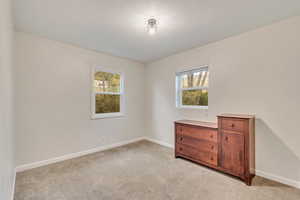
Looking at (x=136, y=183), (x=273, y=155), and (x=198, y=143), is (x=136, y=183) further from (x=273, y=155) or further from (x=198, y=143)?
(x=273, y=155)

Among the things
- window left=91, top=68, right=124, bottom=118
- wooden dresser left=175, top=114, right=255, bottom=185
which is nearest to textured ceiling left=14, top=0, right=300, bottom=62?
window left=91, top=68, right=124, bottom=118

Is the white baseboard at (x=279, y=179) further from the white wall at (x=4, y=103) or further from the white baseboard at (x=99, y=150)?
the white wall at (x=4, y=103)

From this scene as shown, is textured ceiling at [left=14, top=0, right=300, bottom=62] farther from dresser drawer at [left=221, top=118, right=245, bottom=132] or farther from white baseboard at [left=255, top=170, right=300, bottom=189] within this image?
white baseboard at [left=255, top=170, right=300, bottom=189]

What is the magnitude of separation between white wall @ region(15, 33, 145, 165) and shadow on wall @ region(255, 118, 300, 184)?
3.07 metres

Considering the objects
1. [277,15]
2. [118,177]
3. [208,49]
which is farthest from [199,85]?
[118,177]

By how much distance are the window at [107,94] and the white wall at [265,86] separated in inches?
83.0

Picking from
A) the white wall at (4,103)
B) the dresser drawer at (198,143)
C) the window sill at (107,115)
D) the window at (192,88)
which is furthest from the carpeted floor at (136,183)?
the window at (192,88)

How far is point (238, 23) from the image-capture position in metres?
2.20

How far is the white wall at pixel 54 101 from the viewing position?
244 cm

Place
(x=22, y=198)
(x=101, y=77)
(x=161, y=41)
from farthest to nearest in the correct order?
1. (x=101, y=77)
2. (x=161, y=41)
3. (x=22, y=198)

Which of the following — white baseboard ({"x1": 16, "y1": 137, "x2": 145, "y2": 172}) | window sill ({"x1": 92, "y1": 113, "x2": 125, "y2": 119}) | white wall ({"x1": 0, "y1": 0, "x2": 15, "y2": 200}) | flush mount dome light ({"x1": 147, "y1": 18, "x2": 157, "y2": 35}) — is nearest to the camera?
white wall ({"x1": 0, "y1": 0, "x2": 15, "y2": 200})

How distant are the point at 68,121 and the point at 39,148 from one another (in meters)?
0.65

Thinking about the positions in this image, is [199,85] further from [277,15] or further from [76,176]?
[76,176]

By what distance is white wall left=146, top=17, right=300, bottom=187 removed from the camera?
80.4 inches
